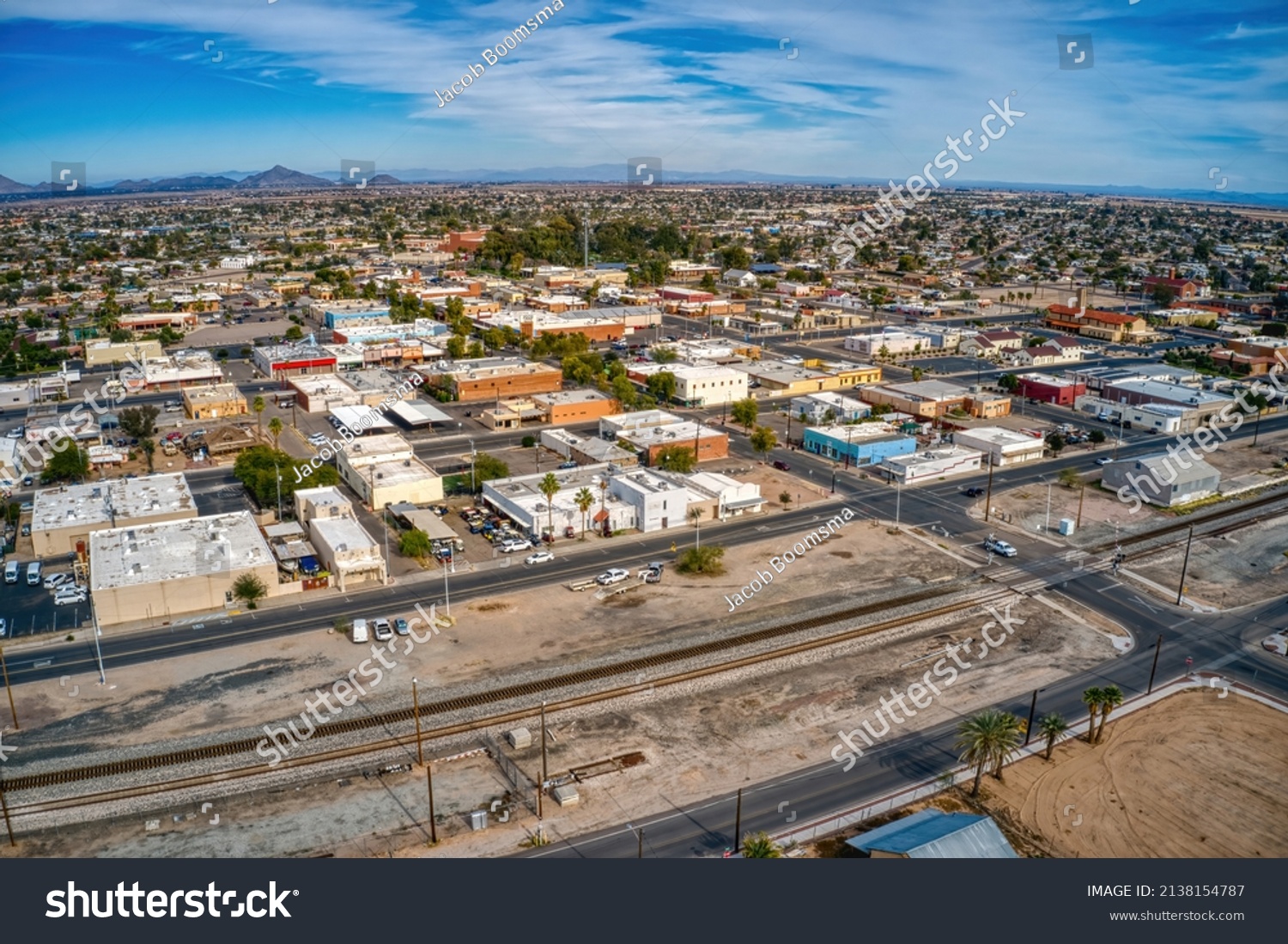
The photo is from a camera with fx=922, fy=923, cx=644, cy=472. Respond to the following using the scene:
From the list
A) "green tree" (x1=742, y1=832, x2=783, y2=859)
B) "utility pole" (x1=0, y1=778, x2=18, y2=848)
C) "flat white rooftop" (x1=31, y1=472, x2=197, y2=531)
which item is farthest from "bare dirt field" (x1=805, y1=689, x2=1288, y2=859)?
"flat white rooftop" (x1=31, y1=472, x2=197, y2=531)

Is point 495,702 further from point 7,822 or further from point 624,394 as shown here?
point 624,394

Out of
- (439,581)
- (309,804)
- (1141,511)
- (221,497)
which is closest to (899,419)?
(1141,511)

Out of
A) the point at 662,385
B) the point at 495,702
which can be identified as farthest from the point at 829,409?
the point at 495,702

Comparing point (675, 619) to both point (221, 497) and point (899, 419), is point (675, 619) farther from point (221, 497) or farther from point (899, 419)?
point (899, 419)

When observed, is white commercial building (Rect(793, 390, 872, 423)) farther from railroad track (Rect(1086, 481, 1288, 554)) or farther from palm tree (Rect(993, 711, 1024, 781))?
palm tree (Rect(993, 711, 1024, 781))

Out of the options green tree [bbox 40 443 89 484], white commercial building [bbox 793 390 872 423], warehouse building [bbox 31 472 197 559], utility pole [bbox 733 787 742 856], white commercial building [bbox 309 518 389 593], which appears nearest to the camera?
utility pole [bbox 733 787 742 856]

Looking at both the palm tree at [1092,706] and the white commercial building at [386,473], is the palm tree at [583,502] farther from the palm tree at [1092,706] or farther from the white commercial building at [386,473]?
the palm tree at [1092,706]
